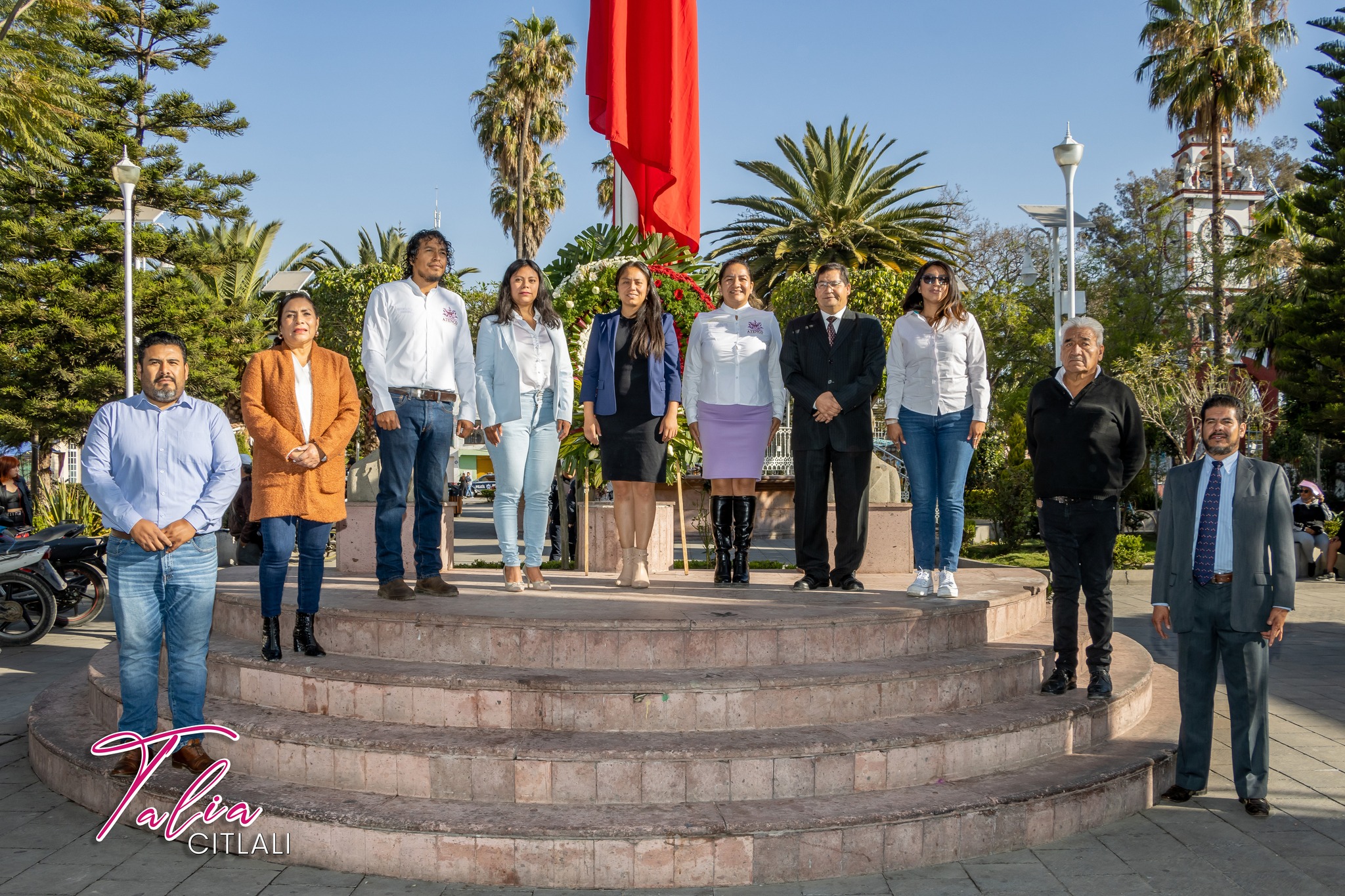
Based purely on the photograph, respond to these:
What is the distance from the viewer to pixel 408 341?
17.9 feet

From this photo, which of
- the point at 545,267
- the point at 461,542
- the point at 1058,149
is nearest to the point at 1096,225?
the point at 1058,149

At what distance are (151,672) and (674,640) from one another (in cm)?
237

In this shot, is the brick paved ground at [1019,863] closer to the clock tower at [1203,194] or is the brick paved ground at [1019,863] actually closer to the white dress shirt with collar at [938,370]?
the white dress shirt with collar at [938,370]

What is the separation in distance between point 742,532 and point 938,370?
1658 mm

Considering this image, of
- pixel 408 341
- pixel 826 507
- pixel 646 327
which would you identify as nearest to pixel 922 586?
pixel 826 507

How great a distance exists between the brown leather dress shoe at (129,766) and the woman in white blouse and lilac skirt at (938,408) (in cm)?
418

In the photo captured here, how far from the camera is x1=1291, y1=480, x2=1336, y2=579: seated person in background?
47.3 ft

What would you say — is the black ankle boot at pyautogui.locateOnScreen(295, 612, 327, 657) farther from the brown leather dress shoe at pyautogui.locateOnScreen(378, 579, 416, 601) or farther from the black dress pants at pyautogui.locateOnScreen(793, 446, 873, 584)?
the black dress pants at pyautogui.locateOnScreen(793, 446, 873, 584)

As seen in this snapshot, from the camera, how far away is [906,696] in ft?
15.4

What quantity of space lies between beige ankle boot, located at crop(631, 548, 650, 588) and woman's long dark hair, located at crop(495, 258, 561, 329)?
5.14 feet

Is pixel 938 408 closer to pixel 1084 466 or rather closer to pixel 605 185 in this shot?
pixel 1084 466

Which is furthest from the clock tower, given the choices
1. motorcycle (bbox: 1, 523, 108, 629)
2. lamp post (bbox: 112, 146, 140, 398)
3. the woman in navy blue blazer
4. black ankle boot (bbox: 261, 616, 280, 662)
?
black ankle boot (bbox: 261, 616, 280, 662)

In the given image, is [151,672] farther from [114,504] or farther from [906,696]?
[906,696]

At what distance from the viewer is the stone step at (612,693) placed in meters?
4.38
